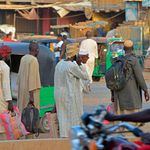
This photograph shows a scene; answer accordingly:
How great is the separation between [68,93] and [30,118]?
954mm

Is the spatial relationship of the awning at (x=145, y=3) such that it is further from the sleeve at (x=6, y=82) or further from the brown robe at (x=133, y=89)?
the sleeve at (x=6, y=82)

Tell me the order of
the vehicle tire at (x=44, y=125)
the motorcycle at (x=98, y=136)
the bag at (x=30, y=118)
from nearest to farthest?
1. the motorcycle at (x=98, y=136)
2. the bag at (x=30, y=118)
3. the vehicle tire at (x=44, y=125)

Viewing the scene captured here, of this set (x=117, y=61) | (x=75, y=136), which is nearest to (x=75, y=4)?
(x=117, y=61)

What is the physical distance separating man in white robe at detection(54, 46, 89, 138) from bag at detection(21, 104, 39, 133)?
0.63 metres

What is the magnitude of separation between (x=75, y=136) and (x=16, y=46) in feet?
26.8

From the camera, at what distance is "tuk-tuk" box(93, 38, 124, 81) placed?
71.2 feet

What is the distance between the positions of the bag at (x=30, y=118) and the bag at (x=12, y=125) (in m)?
0.55

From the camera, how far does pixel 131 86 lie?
360 inches

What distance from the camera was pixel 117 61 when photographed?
30.3 feet

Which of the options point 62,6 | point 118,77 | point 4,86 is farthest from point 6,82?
point 62,6

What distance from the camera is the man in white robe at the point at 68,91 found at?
30.3 ft

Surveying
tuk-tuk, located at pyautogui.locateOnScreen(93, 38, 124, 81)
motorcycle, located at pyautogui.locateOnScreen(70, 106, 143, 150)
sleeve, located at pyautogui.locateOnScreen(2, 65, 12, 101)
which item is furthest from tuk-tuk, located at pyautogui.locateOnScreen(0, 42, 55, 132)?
tuk-tuk, located at pyautogui.locateOnScreen(93, 38, 124, 81)

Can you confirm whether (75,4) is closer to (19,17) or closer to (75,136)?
(19,17)

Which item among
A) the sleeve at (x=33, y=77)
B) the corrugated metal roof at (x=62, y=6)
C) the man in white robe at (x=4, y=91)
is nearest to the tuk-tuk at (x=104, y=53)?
the sleeve at (x=33, y=77)
